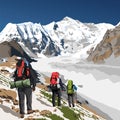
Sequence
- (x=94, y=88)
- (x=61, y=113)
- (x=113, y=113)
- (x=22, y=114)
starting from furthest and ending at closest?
1. (x=94, y=88)
2. (x=113, y=113)
3. (x=61, y=113)
4. (x=22, y=114)

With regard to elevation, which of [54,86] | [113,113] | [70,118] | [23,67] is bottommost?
[113,113]

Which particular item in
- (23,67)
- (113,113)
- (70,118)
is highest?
(23,67)

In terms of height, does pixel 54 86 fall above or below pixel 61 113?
above

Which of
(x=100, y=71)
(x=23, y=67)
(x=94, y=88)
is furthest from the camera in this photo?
(x=100, y=71)

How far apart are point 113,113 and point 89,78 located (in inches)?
3319

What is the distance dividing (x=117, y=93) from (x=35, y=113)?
103 m

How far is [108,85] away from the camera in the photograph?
144875mm

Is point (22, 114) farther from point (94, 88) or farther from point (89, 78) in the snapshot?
point (89, 78)

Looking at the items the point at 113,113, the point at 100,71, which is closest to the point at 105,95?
the point at 113,113

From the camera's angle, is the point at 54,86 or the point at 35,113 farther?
the point at 54,86

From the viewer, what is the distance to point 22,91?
21.3 metres

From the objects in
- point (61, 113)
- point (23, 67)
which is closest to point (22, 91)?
point (23, 67)

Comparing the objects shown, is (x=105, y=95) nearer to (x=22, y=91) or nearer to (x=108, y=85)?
(x=108, y=85)

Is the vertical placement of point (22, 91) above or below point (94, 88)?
above
